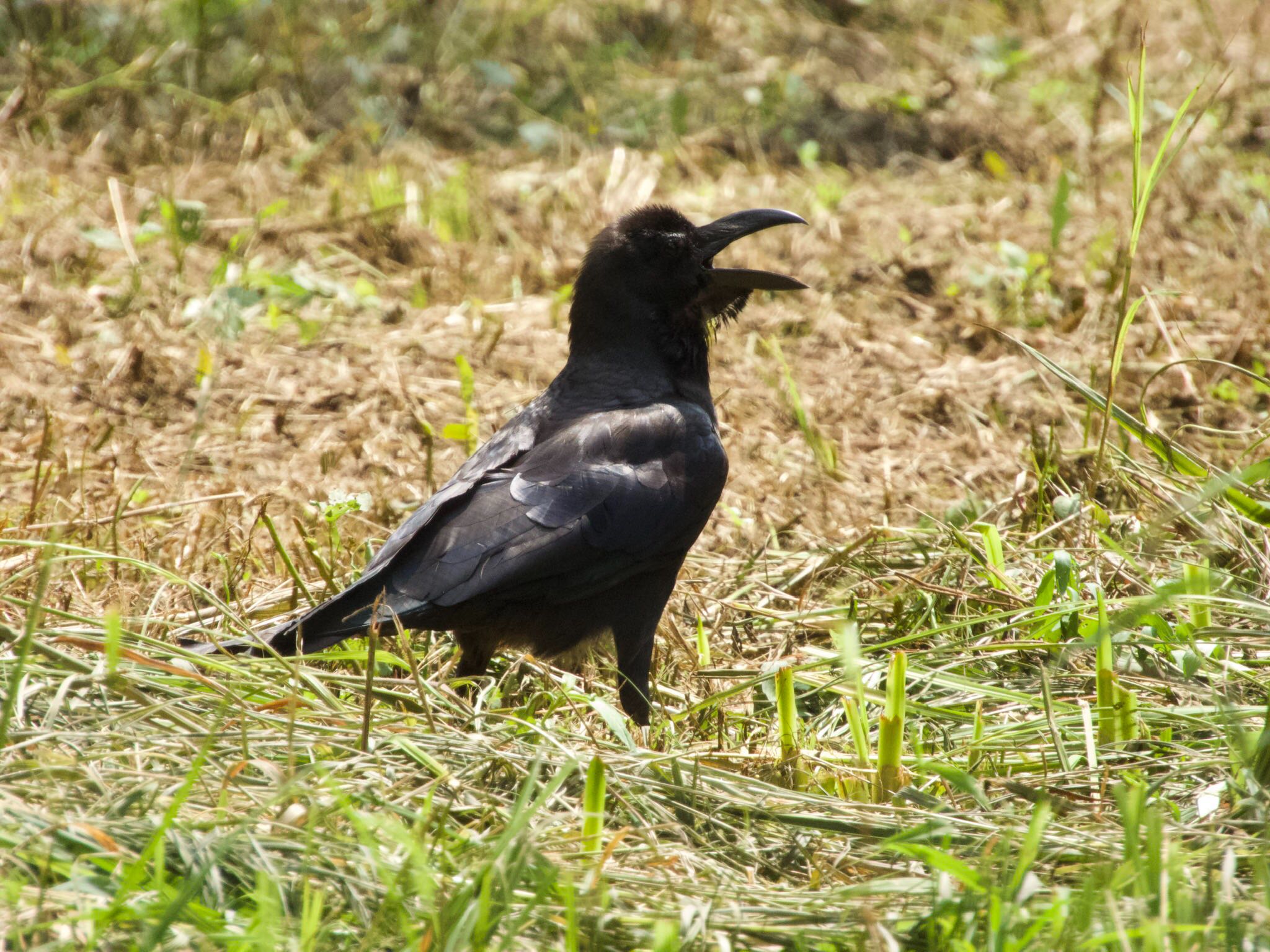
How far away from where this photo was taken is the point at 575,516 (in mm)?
3453

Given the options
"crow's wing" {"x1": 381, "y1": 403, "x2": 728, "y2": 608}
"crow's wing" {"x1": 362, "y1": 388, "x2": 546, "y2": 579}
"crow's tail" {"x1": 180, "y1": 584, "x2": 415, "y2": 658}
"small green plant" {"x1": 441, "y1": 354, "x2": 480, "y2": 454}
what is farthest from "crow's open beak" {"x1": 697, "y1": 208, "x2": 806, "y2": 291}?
"crow's tail" {"x1": 180, "y1": 584, "x2": 415, "y2": 658}

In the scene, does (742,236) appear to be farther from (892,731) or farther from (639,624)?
(892,731)

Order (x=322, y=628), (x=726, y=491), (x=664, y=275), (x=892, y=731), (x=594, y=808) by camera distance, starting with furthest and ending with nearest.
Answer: (x=726, y=491)
(x=664, y=275)
(x=322, y=628)
(x=892, y=731)
(x=594, y=808)

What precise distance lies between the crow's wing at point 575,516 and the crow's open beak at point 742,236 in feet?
1.98

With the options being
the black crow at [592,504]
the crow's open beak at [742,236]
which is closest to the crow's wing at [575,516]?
the black crow at [592,504]

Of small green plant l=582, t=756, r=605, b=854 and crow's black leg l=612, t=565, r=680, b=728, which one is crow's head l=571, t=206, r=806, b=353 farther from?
small green plant l=582, t=756, r=605, b=854

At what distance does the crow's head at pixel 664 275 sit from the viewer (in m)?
4.11

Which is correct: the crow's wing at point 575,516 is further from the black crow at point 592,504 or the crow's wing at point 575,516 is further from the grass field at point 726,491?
the grass field at point 726,491

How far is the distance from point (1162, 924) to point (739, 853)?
811 millimetres

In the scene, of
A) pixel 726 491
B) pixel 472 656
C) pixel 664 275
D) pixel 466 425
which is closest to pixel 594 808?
pixel 472 656

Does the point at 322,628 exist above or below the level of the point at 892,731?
below

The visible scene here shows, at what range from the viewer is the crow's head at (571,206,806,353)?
4.11 metres

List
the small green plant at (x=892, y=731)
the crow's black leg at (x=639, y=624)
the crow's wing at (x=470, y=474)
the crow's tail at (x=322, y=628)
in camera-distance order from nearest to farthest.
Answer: the small green plant at (x=892, y=731), the crow's tail at (x=322, y=628), the crow's wing at (x=470, y=474), the crow's black leg at (x=639, y=624)

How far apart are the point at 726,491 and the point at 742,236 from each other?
0.98 metres
